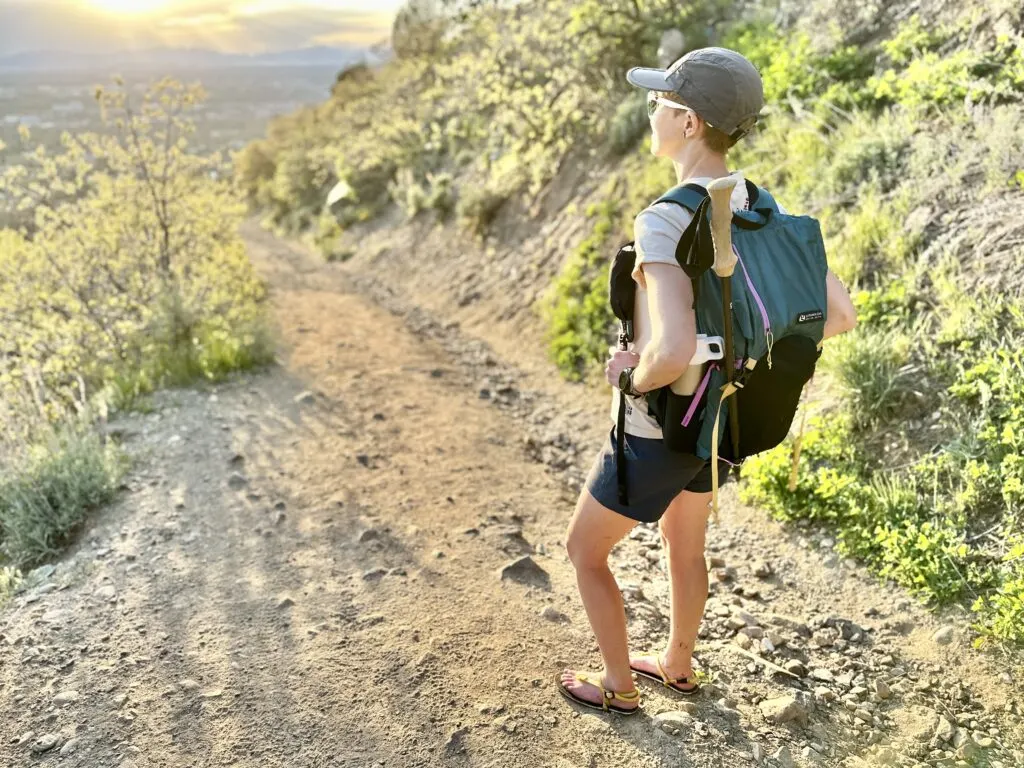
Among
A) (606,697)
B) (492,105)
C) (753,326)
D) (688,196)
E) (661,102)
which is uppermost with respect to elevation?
(492,105)

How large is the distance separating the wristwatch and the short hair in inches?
26.9

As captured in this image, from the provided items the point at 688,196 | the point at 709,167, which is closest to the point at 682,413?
the point at 688,196

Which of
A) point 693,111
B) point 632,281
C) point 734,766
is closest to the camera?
point 693,111

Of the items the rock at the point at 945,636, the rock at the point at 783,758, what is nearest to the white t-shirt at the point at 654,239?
the rock at the point at 783,758

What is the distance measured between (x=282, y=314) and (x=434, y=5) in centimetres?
1366

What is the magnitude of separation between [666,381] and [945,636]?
2223mm

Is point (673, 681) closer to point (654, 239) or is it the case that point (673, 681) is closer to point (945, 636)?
point (945, 636)

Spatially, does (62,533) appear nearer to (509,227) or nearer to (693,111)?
(693,111)

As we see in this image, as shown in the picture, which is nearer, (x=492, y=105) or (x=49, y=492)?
(x=49, y=492)

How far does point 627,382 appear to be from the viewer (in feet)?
7.30

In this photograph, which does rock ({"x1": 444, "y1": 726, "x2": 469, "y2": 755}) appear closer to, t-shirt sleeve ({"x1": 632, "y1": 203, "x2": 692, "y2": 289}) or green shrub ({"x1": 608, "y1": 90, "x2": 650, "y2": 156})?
t-shirt sleeve ({"x1": 632, "y1": 203, "x2": 692, "y2": 289})

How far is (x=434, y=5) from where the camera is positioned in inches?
781

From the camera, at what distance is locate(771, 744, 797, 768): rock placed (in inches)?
106

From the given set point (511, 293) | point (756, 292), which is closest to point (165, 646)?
point (756, 292)
